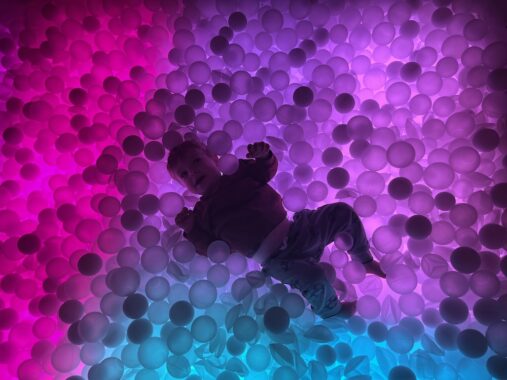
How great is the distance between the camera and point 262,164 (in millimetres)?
1291

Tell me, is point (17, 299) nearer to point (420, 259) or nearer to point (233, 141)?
point (233, 141)

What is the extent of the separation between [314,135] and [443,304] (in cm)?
66

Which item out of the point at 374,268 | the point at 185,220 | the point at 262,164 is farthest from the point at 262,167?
the point at 374,268

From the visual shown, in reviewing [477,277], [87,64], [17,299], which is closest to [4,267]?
[17,299]

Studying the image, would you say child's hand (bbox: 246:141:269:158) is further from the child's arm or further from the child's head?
the child's head

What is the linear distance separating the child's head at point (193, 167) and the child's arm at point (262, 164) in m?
0.10

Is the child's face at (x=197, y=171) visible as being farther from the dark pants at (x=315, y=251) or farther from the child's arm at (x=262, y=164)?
the dark pants at (x=315, y=251)

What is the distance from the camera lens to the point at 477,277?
3.62 feet

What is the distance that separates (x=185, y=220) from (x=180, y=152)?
0.21 meters

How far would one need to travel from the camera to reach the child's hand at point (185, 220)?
1.25 m

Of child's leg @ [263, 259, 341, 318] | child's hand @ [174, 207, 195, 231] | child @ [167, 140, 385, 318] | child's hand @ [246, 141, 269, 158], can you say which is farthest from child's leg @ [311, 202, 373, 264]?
child's hand @ [174, 207, 195, 231]

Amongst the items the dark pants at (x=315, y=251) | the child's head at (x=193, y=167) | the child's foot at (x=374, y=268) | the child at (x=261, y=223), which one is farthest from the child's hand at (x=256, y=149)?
the child's foot at (x=374, y=268)

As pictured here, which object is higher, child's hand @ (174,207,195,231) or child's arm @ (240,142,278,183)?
child's arm @ (240,142,278,183)

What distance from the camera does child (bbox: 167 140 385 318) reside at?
4.09ft
